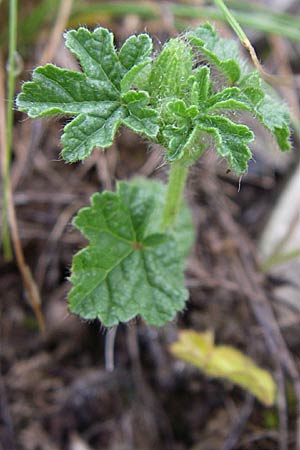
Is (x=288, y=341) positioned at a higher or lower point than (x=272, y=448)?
higher

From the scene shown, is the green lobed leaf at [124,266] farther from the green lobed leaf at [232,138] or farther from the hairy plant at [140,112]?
the green lobed leaf at [232,138]

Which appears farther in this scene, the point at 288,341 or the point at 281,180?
the point at 281,180

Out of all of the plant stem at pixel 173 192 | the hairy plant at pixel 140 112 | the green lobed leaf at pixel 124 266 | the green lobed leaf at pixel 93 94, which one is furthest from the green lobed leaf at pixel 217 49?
the green lobed leaf at pixel 124 266

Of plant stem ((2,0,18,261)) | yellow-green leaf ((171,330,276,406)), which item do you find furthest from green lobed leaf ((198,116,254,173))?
yellow-green leaf ((171,330,276,406))

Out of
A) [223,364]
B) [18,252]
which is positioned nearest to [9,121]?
[18,252]

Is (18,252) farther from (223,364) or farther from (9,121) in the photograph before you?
(223,364)

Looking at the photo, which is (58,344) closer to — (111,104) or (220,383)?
(220,383)

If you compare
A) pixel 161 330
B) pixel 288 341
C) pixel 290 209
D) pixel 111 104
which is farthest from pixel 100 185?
pixel 111 104
